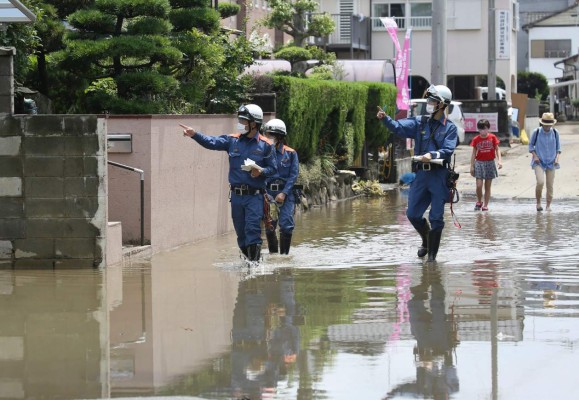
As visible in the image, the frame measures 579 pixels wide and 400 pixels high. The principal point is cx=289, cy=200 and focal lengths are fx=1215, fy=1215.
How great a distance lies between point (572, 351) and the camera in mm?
8320

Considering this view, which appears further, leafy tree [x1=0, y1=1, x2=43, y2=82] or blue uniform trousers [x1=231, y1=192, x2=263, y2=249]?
leafy tree [x1=0, y1=1, x2=43, y2=82]

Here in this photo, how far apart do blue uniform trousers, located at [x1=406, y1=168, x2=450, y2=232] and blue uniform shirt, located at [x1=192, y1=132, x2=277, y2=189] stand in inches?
67.4

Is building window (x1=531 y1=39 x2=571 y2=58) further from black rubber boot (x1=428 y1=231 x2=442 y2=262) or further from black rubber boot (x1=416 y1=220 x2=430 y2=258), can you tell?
black rubber boot (x1=428 y1=231 x2=442 y2=262)

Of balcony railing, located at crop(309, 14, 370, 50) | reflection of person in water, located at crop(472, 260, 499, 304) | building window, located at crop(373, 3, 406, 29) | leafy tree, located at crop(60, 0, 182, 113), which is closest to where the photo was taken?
reflection of person in water, located at crop(472, 260, 499, 304)

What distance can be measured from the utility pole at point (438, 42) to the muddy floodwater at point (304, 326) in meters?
14.4

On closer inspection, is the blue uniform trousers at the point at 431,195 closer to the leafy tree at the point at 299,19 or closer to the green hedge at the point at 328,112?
the green hedge at the point at 328,112

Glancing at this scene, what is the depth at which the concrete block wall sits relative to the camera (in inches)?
496

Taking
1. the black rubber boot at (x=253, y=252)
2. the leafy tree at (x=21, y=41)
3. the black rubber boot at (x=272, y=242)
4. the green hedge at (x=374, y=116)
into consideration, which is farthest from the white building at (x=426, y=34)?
the black rubber boot at (x=253, y=252)

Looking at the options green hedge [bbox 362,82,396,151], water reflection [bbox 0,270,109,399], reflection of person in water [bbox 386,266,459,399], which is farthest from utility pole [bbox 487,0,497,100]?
water reflection [bbox 0,270,109,399]

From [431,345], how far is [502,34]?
4411 centimetres

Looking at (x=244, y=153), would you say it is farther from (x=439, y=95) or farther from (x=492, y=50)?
(x=492, y=50)

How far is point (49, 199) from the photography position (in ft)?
41.5

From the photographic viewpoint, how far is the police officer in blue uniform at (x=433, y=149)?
42.9 ft

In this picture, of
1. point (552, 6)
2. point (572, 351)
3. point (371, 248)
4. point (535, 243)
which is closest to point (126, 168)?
point (371, 248)
